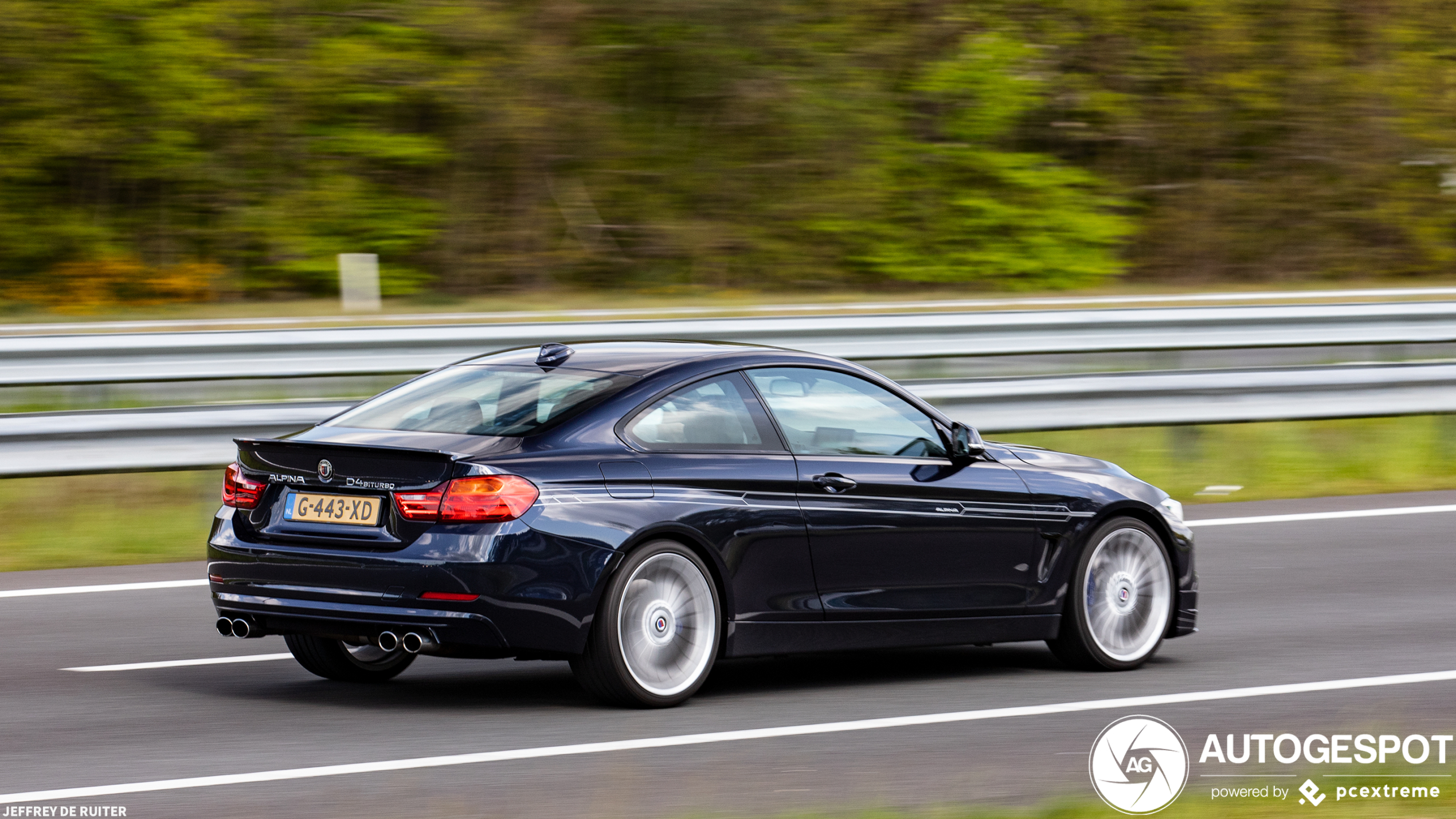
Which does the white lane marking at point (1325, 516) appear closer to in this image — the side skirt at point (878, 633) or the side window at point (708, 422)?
the side skirt at point (878, 633)

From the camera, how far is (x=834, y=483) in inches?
288

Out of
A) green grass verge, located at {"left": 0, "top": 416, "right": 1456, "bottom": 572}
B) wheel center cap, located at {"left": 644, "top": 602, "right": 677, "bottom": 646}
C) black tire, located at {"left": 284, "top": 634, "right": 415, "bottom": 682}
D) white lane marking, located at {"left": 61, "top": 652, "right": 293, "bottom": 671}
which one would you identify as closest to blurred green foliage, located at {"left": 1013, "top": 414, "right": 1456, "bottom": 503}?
green grass verge, located at {"left": 0, "top": 416, "right": 1456, "bottom": 572}

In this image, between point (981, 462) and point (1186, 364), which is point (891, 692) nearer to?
point (981, 462)

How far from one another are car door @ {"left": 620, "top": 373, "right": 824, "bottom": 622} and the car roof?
0.17 m

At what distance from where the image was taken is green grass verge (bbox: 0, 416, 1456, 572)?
10938mm

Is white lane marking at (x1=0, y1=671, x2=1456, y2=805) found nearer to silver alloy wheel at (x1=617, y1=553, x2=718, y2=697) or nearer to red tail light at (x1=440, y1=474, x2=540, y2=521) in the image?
silver alloy wheel at (x1=617, y1=553, x2=718, y2=697)

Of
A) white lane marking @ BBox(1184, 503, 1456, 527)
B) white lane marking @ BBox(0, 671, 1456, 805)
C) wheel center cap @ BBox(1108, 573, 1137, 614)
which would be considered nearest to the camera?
white lane marking @ BBox(0, 671, 1456, 805)

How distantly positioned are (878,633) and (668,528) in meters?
1.14

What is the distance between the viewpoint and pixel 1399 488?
45.5 ft

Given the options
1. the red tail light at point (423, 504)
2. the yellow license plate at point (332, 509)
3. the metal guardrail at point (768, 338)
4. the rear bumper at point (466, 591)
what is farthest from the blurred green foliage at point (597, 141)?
the red tail light at point (423, 504)

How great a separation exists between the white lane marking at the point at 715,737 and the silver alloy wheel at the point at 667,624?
0.38 meters

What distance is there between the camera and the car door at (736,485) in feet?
22.6

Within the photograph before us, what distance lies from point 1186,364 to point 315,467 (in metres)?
9.39

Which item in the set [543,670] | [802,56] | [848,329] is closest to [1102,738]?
[543,670]
